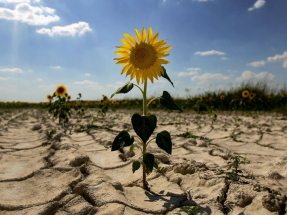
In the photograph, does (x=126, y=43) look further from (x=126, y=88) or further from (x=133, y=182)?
(x=133, y=182)

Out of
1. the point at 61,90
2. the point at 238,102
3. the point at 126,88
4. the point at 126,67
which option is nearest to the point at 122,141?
the point at 126,88

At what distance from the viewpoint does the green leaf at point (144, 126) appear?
45.8 inches

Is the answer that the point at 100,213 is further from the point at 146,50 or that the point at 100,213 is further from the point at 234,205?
the point at 146,50

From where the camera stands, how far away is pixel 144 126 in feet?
3.87

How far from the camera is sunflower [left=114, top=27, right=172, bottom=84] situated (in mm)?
1302

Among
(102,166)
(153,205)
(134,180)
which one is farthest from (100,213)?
(102,166)

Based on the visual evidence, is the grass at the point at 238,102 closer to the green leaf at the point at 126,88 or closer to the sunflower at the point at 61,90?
the sunflower at the point at 61,90

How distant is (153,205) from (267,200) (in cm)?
61

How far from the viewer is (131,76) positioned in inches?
53.3

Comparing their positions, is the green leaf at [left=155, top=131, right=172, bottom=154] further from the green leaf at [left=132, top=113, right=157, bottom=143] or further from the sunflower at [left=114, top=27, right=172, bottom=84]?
the sunflower at [left=114, top=27, right=172, bottom=84]

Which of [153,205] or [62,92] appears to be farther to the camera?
[62,92]

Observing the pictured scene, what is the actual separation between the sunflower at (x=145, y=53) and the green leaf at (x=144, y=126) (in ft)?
0.87

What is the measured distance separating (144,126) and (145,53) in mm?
437

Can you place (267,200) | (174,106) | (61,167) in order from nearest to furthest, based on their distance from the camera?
(267,200) < (174,106) < (61,167)
